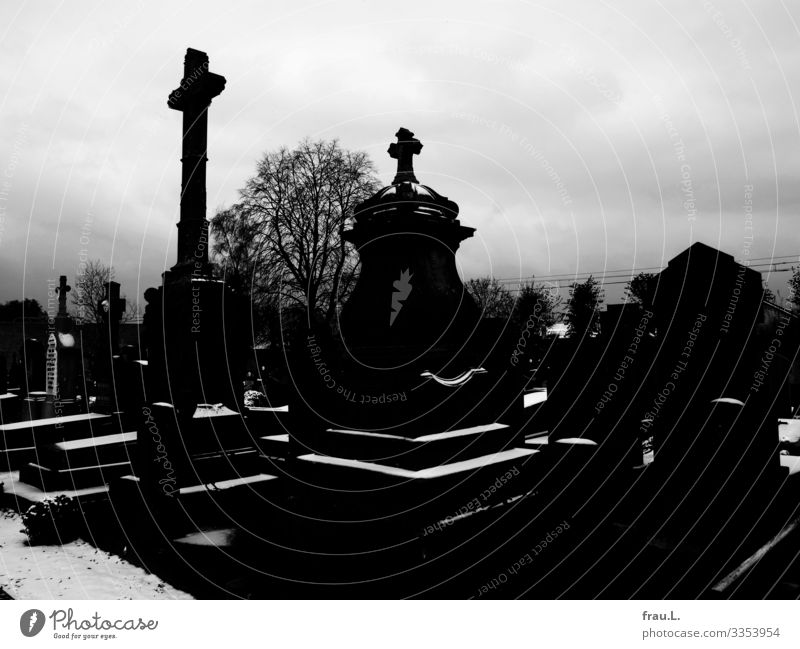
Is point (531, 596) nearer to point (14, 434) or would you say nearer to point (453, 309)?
point (453, 309)

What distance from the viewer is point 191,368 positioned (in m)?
9.12

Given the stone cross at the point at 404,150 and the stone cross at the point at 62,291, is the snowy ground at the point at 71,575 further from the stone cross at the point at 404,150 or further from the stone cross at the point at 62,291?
the stone cross at the point at 62,291

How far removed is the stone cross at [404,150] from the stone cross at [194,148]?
3508 millimetres

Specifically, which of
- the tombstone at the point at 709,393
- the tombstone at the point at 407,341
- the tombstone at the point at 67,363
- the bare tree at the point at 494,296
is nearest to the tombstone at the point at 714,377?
the tombstone at the point at 709,393

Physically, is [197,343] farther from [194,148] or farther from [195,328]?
[194,148]

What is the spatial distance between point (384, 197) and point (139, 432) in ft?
18.4

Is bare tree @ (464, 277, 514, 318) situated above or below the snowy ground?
above

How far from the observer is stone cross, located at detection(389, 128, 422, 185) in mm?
9883

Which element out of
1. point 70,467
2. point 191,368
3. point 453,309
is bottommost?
point 70,467

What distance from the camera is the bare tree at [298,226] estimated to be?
722 inches

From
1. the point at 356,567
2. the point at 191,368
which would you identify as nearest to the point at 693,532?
the point at 356,567

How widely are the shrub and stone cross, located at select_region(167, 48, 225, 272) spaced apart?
16.4ft

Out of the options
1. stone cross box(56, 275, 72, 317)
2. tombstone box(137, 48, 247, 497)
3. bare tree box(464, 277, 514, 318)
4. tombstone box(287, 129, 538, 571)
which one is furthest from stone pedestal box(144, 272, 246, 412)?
bare tree box(464, 277, 514, 318)

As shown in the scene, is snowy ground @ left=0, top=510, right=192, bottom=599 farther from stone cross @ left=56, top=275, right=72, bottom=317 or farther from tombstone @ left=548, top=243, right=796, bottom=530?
stone cross @ left=56, top=275, right=72, bottom=317
